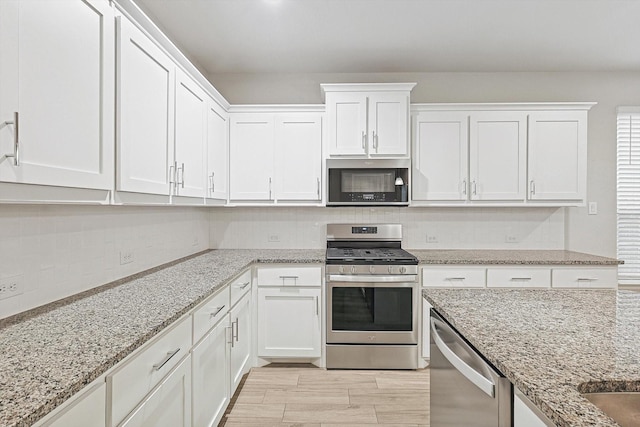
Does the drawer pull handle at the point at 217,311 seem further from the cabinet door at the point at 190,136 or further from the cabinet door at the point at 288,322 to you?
the cabinet door at the point at 288,322

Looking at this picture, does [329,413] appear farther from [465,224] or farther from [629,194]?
[629,194]

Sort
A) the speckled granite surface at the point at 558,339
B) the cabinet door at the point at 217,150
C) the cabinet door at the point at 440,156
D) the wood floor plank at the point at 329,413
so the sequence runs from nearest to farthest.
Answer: the speckled granite surface at the point at 558,339 < the wood floor plank at the point at 329,413 < the cabinet door at the point at 217,150 < the cabinet door at the point at 440,156

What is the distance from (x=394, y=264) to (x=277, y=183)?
1.25 m

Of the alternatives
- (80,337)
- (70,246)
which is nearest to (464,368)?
(80,337)

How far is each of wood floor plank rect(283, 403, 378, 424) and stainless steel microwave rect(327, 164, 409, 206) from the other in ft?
5.23

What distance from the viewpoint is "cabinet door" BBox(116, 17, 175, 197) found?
1.53 metres

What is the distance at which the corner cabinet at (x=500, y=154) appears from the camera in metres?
3.26

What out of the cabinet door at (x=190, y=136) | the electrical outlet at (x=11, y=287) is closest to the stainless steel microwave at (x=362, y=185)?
the cabinet door at (x=190, y=136)

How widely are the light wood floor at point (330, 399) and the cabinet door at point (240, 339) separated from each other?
0.16 metres

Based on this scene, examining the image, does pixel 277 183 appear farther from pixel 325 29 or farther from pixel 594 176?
pixel 594 176

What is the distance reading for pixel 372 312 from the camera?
297 cm

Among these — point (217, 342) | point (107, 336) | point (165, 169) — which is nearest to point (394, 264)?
point (217, 342)

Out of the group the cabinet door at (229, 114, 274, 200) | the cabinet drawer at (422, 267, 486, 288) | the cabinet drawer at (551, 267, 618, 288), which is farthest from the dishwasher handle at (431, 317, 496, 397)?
the cabinet door at (229, 114, 274, 200)

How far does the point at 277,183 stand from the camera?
3.32 metres
